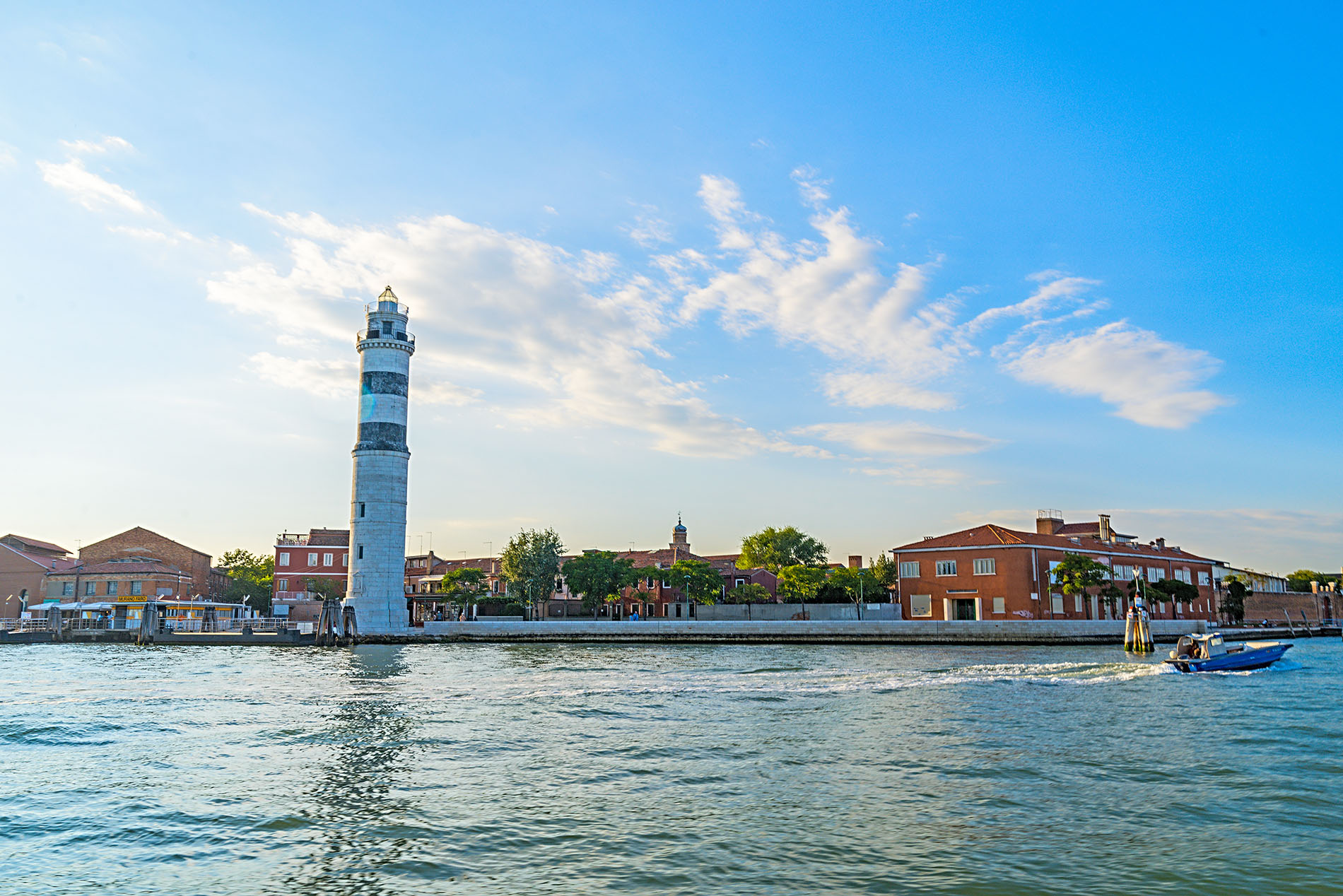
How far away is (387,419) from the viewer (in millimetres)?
63000

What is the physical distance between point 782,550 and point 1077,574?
47.3 meters

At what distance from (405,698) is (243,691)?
241 inches

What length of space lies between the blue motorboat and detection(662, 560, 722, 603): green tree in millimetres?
46115

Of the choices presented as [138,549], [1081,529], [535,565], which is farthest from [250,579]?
[1081,529]

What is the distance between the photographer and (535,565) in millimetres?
74500

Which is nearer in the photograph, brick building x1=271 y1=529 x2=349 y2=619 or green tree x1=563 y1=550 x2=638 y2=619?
green tree x1=563 y1=550 x2=638 y2=619

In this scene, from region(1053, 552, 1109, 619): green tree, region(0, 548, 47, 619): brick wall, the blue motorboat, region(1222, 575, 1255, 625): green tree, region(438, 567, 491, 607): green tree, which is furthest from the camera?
region(1222, 575, 1255, 625): green tree

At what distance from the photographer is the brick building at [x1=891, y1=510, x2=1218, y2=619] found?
58.5m

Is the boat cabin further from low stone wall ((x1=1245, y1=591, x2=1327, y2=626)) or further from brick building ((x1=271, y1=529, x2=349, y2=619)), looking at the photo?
brick building ((x1=271, y1=529, x2=349, y2=619))

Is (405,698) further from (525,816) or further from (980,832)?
(980,832)

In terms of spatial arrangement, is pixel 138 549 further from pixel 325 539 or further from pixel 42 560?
pixel 325 539

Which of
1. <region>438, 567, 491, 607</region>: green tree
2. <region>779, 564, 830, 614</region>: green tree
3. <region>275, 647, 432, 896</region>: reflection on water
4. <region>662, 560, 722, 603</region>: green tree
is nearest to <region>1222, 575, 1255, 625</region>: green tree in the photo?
<region>779, 564, 830, 614</region>: green tree

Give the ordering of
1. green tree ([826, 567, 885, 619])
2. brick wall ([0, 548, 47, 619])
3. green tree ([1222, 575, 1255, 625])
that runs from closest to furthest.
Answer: brick wall ([0, 548, 47, 619]) → green tree ([826, 567, 885, 619]) → green tree ([1222, 575, 1255, 625])

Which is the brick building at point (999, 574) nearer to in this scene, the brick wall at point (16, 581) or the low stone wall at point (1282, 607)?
the low stone wall at point (1282, 607)
